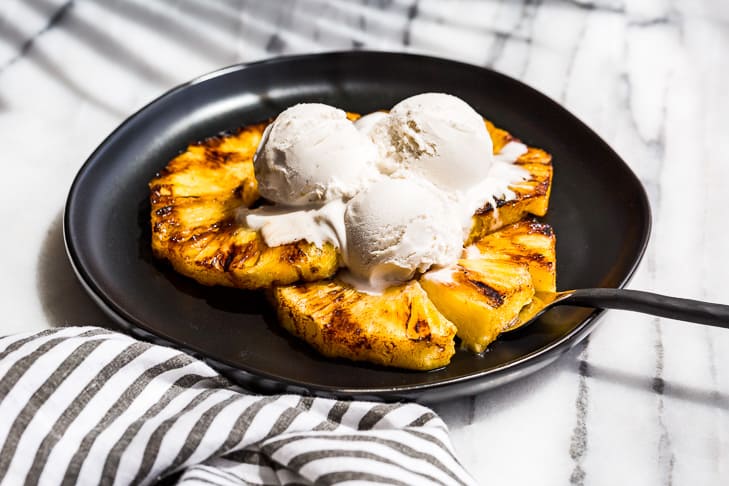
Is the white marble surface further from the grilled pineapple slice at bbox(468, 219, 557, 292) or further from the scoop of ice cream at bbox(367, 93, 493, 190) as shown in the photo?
the scoop of ice cream at bbox(367, 93, 493, 190)

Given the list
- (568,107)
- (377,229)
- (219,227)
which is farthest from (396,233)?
(568,107)

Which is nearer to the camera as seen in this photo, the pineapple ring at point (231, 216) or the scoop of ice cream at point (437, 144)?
the pineapple ring at point (231, 216)

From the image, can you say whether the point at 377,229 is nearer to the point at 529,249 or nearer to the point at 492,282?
the point at 492,282

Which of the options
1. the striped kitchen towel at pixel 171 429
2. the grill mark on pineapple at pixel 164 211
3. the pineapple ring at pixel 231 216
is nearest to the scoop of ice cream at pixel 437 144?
the pineapple ring at pixel 231 216

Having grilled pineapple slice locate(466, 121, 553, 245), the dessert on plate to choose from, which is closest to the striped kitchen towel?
the dessert on plate

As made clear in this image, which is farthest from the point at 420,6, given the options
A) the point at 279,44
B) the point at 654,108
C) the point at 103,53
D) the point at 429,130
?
the point at 429,130

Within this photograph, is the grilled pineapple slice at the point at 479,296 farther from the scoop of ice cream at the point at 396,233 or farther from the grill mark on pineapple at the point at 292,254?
the grill mark on pineapple at the point at 292,254
